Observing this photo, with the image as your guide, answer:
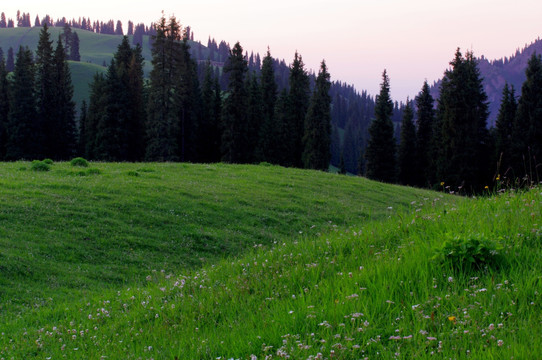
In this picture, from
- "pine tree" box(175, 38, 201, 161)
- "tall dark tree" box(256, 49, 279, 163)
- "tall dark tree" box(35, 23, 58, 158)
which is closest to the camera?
"pine tree" box(175, 38, 201, 161)

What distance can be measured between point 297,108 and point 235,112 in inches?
578

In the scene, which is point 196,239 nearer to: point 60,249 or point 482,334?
point 60,249

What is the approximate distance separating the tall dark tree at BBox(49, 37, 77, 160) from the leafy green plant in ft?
245

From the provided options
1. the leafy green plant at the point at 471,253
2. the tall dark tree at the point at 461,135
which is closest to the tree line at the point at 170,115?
the tall dark tree at the point at 461,135

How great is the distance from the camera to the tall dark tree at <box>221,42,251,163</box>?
66812 millimetres

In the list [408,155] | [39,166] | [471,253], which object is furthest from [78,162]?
[408,155]

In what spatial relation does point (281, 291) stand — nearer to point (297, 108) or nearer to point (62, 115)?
point (297, 108)

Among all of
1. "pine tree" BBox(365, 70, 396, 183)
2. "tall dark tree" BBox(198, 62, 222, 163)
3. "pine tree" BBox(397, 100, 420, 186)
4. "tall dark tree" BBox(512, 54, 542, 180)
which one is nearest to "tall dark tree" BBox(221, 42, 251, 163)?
"tall dark tree" BBox(198, 62, 222, 163)

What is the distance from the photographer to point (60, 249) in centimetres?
1313

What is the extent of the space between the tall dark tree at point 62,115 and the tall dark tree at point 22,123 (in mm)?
3306

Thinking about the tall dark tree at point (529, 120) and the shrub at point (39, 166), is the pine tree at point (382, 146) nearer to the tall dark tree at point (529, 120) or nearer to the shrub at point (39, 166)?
the tall dark tree at point (529, 120)

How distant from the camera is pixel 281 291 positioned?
6.02 metres

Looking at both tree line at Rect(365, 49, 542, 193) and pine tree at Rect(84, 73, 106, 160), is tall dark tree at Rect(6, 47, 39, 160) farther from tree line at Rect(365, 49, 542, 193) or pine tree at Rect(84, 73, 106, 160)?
tree line at Rect(365, 49, 542, 193)

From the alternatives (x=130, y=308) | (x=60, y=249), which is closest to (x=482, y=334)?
(x=130, y=308)
